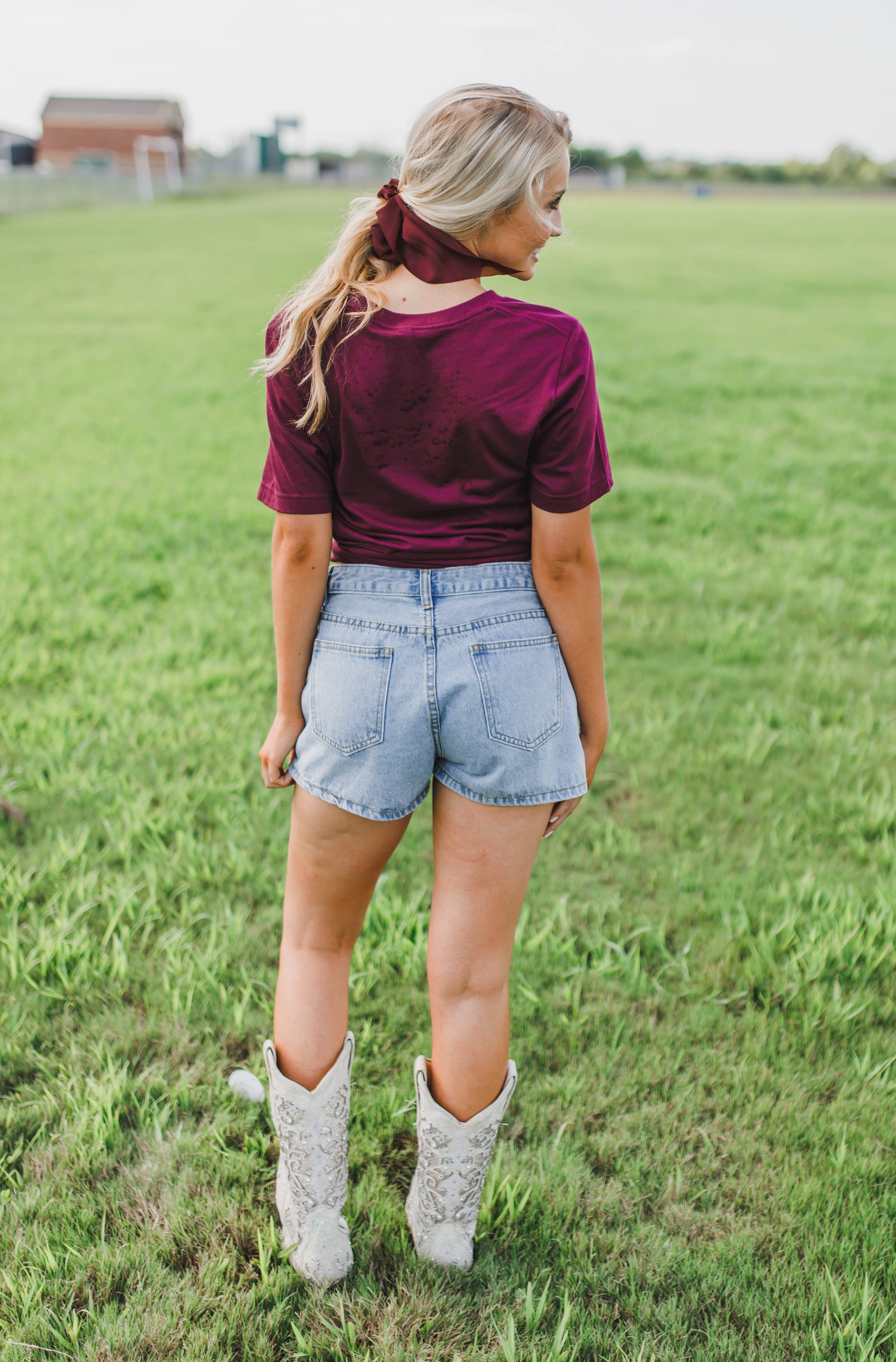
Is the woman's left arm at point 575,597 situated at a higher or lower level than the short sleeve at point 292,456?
lower

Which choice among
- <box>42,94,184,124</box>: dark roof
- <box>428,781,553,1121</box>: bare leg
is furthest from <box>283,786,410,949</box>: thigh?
<box>42,94,184,124</box>: dark roof

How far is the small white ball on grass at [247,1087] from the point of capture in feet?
7.42

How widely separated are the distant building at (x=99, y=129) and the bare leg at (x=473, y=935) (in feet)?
274

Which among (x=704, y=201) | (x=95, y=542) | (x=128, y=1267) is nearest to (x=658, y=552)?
(x=95, y=542)

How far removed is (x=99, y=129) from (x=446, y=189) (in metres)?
87.7

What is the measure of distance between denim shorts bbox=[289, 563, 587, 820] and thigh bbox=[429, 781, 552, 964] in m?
0.04

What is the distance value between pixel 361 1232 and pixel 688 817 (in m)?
1.90

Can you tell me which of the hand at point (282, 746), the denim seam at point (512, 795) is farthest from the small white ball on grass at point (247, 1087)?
the denim seam at point (512, 795)

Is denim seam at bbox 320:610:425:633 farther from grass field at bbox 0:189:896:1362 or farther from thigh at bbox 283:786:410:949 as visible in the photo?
grass field at bbox 0:189:896:1362

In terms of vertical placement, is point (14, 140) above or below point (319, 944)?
above

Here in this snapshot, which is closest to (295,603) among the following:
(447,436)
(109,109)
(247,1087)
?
(447,436)

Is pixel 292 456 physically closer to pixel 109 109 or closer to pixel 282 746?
pixel 282 746

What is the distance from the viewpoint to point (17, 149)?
77.8 m

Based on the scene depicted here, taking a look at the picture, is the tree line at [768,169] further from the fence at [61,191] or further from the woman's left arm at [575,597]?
the woman's left arm at [575,597]
